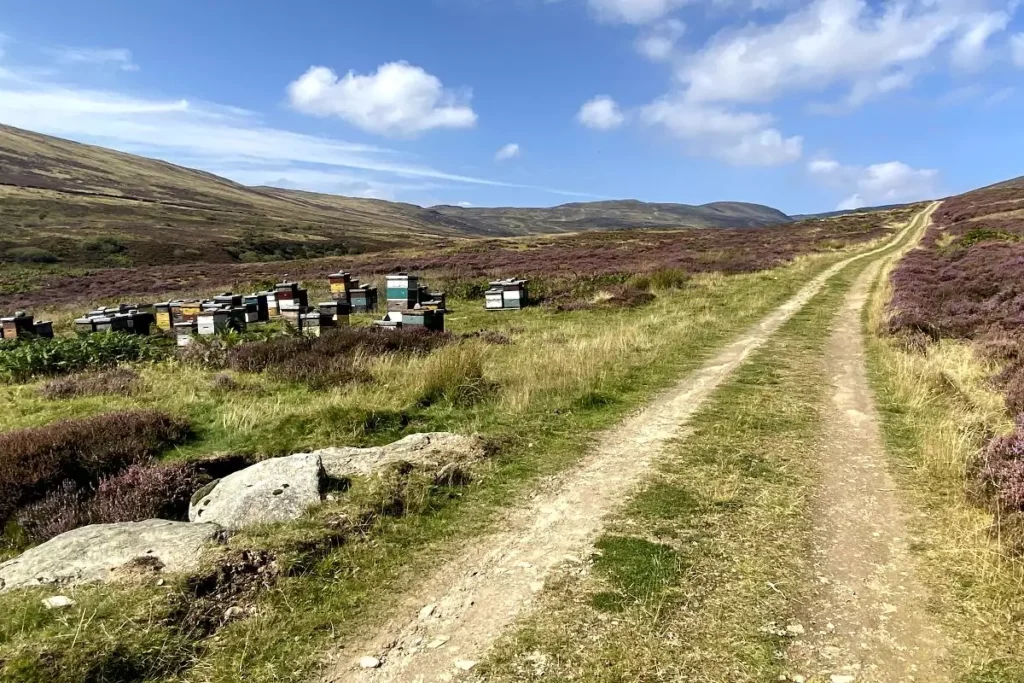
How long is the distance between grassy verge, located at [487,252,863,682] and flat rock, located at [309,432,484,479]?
2570mm

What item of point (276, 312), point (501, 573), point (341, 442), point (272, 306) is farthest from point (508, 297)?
point (501, 573)

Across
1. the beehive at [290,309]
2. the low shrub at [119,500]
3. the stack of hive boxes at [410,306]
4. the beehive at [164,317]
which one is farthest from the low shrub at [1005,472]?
the beehive at [164,317]

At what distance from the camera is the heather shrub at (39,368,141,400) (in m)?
12.2

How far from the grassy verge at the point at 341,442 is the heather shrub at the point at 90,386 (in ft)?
0.85

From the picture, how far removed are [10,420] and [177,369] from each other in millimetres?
3897

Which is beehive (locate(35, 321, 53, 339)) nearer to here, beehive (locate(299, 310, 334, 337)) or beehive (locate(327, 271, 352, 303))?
beehive (locate(299, 310, 334, 337))

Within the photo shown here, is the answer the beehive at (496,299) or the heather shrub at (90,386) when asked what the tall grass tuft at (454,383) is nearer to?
the heather shrub at (90,386)

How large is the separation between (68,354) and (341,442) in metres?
10.0

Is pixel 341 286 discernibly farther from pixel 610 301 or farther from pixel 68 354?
pixel 68 354

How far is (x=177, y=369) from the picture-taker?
47.4ft

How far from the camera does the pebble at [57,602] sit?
484 cm

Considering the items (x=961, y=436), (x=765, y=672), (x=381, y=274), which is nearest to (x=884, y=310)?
(x=961, y=436)

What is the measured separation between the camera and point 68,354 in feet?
48.8

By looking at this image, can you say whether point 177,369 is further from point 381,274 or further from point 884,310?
point 381,274
